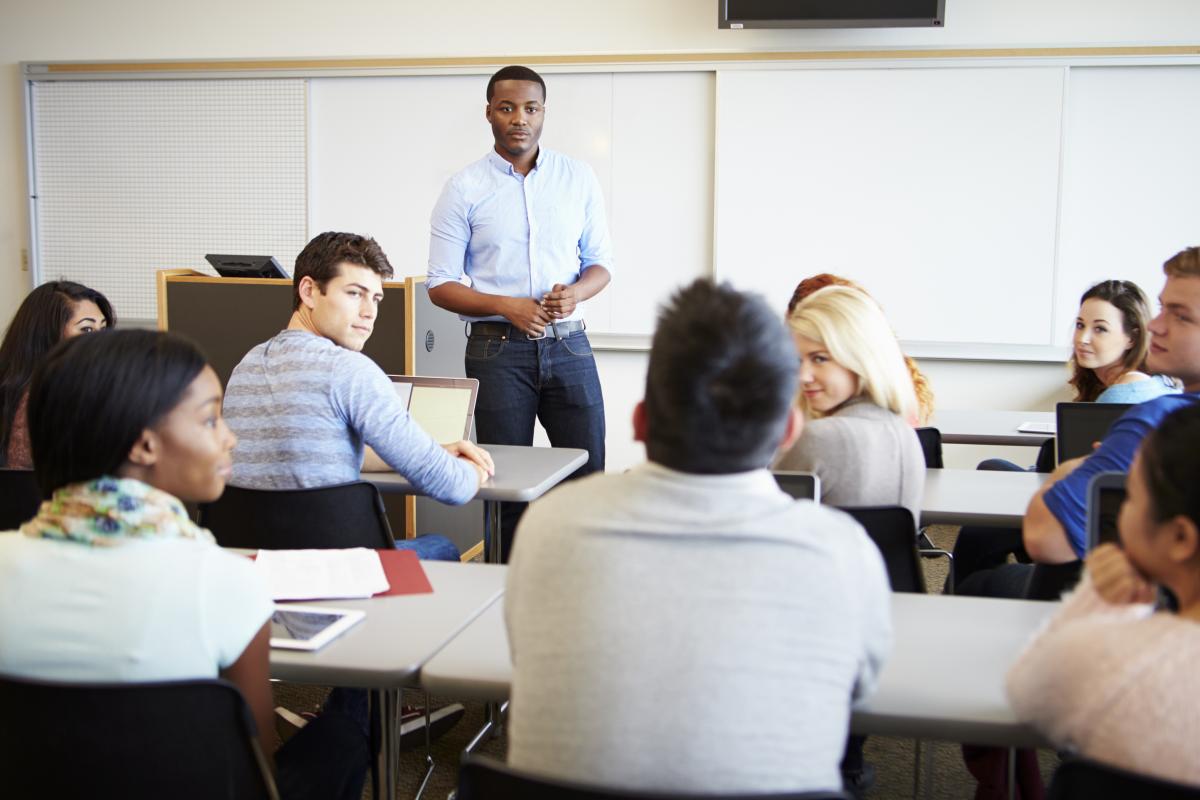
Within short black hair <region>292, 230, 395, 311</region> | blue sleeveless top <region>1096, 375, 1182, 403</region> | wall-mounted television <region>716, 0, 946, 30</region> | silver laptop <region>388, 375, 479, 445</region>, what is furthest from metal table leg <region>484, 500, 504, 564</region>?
wall-mounted television <region>716, 0, 946, 30</region>

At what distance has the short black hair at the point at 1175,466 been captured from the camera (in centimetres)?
118

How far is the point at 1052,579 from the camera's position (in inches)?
82.7

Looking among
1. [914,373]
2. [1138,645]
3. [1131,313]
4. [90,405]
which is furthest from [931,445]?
[90,405]

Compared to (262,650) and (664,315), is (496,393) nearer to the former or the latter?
(262,650)

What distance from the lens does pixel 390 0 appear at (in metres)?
5.95

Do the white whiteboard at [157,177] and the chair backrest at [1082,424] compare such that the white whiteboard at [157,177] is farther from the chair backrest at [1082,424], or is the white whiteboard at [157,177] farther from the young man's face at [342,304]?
the chair backrest at [1082,424]

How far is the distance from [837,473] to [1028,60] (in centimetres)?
389

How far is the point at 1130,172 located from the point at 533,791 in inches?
206

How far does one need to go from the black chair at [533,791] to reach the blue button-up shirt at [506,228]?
2.92m

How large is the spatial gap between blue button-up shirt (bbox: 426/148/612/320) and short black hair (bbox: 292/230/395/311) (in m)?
1.15

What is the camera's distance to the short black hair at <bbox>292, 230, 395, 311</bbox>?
268 centimetres

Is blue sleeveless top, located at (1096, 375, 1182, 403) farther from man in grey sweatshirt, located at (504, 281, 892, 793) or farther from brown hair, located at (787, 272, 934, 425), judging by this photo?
man in grey sweatshirt, located at (504, 281, 892, 793)

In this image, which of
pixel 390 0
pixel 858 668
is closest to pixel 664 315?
pixel 858 668

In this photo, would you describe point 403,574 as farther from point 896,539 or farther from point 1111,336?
point 1111,336
